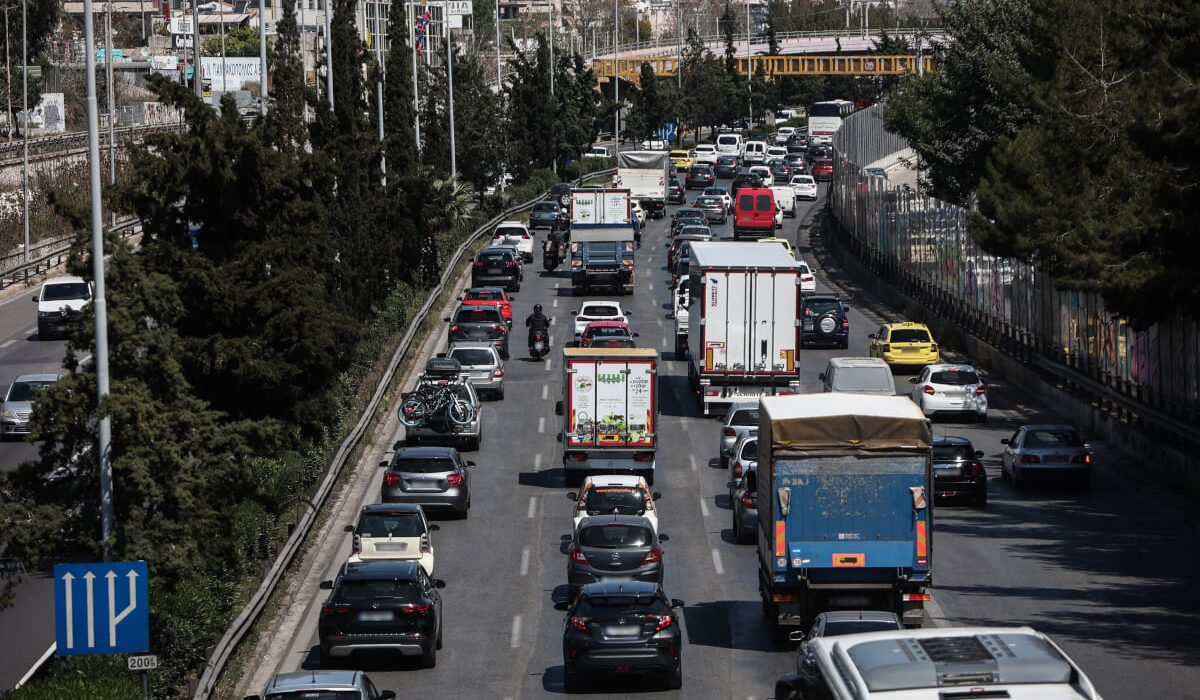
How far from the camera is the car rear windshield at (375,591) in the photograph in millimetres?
23891

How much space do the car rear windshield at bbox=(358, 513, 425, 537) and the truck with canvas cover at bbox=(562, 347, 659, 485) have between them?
338 inches

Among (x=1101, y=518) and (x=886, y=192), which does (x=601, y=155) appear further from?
(x=1101, y=518)

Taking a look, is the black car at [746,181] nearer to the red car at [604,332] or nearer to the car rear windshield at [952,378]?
the red car at [604,332]

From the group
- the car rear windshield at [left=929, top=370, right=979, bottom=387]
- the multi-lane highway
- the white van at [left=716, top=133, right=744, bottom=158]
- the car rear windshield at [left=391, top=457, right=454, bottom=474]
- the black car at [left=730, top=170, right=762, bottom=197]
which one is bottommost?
the multi-lane highway

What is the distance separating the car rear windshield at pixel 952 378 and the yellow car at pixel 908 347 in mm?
6620

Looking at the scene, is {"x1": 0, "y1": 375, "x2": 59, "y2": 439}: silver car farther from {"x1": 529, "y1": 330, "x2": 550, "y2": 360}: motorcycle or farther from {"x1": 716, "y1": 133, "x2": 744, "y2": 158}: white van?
{"x1": 716, "y1": 133, "x2": 744, "y2": 158}: white van

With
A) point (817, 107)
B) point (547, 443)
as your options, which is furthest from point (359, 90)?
point (817, 107)

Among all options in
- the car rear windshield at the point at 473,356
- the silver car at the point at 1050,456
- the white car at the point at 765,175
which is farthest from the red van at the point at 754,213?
the silver car at the point at 1050,456

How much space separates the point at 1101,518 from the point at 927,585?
11.8m

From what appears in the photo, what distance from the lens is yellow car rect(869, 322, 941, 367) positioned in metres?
51.4

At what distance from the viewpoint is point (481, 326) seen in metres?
52.0

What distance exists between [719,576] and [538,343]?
2447 centimetres


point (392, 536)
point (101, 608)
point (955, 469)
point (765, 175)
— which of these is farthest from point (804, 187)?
point (101, 608)

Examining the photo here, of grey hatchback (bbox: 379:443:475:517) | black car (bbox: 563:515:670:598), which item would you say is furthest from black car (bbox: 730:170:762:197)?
black car (bbox: 563:515:670:598)
